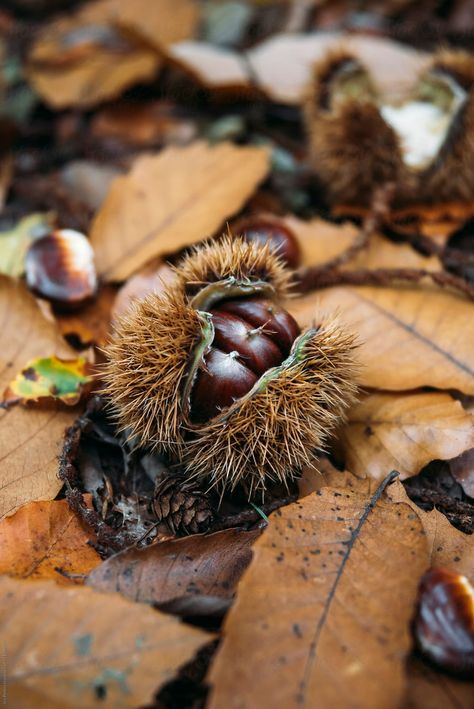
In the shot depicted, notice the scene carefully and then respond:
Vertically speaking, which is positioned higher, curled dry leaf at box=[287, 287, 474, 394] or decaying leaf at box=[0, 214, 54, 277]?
curled dry leaf at box=[287, 287, 474, 394]

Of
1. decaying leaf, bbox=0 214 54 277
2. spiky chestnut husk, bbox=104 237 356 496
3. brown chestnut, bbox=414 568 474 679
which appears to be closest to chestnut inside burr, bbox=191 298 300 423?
spiky chestnut husk, bbox=104 237 356 496

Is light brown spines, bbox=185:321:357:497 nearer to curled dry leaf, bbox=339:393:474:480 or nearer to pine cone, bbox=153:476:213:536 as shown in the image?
pine cone, bbox=153:476:213:536

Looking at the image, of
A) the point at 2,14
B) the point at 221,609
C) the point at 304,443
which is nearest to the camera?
the point at 221,609

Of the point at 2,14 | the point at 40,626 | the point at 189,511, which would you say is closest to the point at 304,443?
the point at 189,511

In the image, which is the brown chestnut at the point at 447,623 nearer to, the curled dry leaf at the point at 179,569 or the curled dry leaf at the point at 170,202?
the curled dry leaf at the point at 179,569

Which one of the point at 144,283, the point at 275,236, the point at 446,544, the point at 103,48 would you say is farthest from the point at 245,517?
the point at 103,48

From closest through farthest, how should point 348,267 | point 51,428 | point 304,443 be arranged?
1. point 304,443
2. point 51,428
3. point 348,267

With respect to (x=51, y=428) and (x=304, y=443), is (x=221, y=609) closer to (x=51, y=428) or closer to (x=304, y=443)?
(x=304, y=443)
